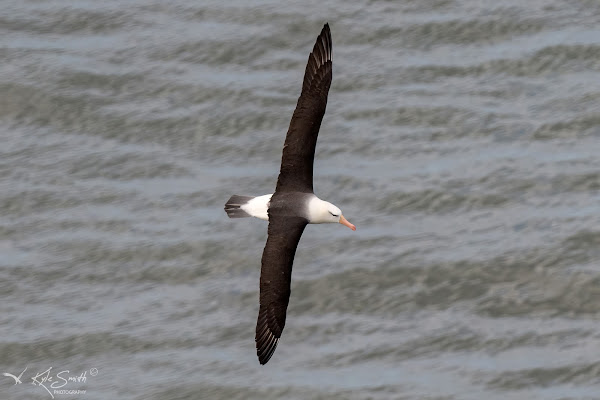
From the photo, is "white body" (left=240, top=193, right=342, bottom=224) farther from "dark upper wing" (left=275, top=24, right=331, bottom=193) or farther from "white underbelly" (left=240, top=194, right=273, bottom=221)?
"dark upper wing" (left=275, top=24, right=331, bottom=193)

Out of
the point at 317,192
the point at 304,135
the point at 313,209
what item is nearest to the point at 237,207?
the point at 313,209

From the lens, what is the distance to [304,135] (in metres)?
19.2

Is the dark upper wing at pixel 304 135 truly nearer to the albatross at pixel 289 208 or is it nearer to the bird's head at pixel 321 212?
the albatross at pixel 289 208

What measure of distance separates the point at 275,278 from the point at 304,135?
1.93 meters

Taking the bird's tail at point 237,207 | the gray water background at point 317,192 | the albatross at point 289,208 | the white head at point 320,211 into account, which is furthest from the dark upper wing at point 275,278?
the gray water background at point 317,192

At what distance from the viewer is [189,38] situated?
2994cm

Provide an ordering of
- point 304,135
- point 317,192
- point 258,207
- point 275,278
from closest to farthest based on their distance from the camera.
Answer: point 275,278 < point 304,135 < point 258,207 < point 317,192

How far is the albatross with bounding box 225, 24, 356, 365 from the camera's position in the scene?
18.7 metres

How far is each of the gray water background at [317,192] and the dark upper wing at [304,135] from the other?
4241 millimetres

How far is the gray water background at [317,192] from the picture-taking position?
23.1 m

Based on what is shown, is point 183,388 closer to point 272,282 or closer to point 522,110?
point 272,282

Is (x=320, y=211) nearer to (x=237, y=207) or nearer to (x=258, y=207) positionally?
(x=258, y=207)

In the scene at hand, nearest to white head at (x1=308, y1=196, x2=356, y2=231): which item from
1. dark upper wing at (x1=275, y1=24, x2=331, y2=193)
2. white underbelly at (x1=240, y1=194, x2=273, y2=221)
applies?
dark upper wing at (x1=275, y1=24, x2=331, y2=193)

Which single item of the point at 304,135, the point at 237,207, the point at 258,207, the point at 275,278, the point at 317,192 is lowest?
the point at 317,192
